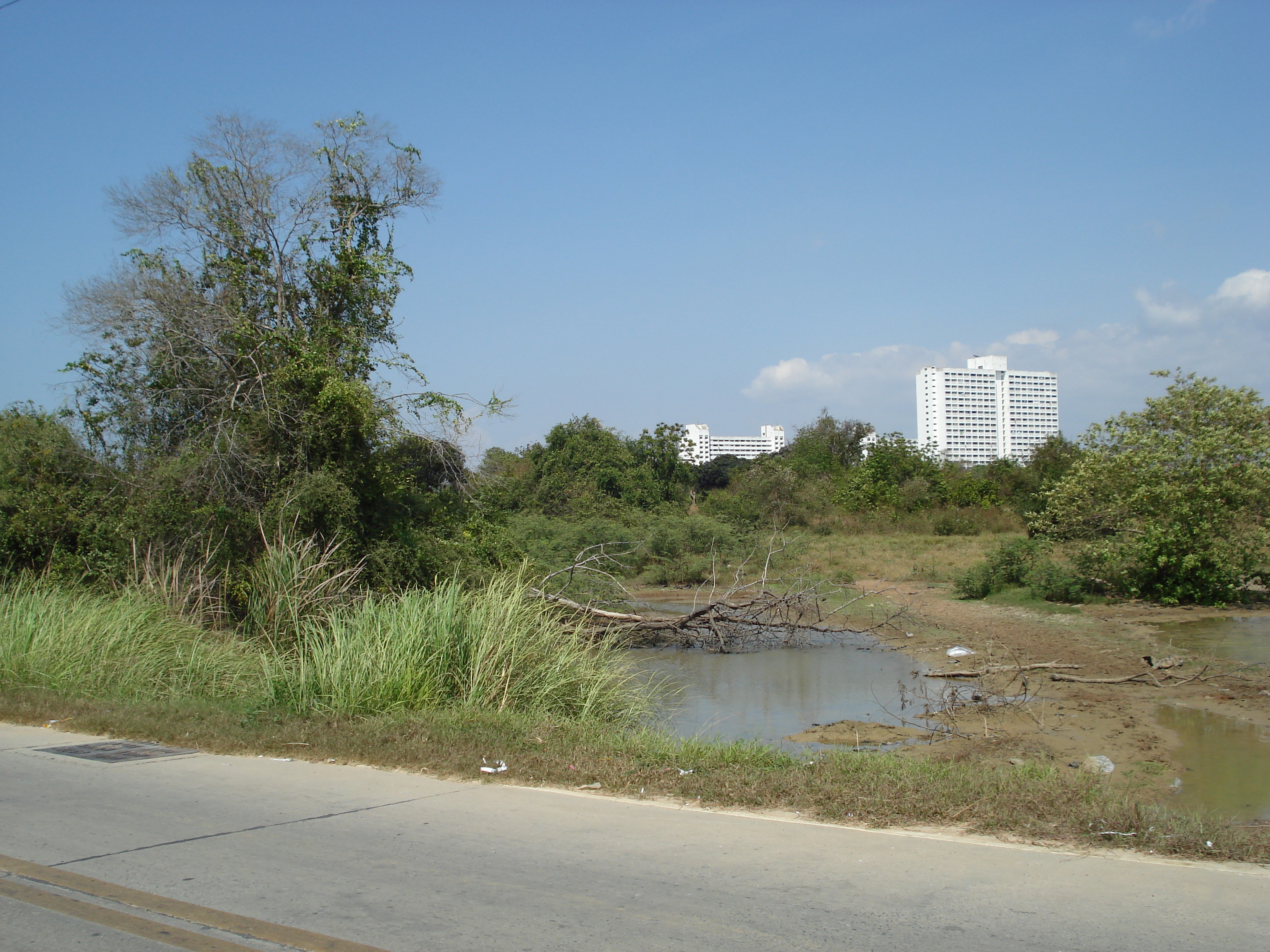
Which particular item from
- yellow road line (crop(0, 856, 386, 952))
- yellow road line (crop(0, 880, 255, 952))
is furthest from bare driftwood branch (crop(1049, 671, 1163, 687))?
yellow road line (crop(0, 880, 255, 952))

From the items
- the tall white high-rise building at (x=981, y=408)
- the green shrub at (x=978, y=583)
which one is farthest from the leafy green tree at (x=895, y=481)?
the tall white high-rise building at (x=981, y=408)

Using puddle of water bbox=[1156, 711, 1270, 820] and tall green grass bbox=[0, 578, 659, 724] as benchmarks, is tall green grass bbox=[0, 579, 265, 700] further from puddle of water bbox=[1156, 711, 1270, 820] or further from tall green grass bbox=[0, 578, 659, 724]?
puddle of water bbox=[1156, 711, 1270, 820]

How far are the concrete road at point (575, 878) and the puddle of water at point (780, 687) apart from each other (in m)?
3.96

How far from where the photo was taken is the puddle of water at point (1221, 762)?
837cm

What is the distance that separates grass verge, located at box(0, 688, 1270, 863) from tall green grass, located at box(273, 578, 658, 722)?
402 millimetres

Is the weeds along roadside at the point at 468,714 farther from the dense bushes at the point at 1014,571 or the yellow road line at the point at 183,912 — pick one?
the dense bushes at the point at 1014,571

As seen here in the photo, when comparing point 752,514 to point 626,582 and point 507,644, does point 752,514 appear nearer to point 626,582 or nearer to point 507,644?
point 626,582

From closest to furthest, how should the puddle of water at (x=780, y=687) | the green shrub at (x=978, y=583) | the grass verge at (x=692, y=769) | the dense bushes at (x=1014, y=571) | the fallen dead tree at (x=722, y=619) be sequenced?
the grass verge at (x=692, y=769) < the puddle of water at (x=780, y=687) < the fallen dead tree at (x=722, y=619) < the dense bushes at (x=1014, y=571) < the green shrub at (x=978, y=583)

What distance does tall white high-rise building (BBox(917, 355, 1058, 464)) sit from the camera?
5433 inches

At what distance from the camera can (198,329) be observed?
15.6 meters

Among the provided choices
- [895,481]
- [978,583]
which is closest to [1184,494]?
[978,583]

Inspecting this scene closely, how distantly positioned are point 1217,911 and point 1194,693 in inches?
423

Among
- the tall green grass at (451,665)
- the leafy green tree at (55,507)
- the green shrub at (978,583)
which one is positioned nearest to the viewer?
the tall green grass at (451,665)

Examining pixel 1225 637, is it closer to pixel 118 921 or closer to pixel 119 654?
pixel 119 654
